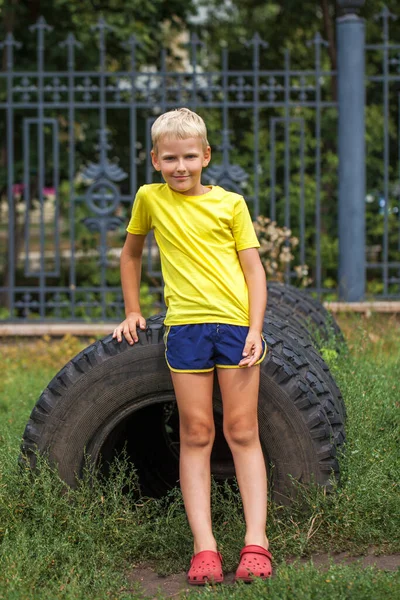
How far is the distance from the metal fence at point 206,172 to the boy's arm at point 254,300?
15.1 feet

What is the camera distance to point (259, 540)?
129 inches

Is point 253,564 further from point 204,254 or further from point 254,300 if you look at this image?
point 204,254

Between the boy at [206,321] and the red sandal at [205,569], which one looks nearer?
the red sandal at [205,569]

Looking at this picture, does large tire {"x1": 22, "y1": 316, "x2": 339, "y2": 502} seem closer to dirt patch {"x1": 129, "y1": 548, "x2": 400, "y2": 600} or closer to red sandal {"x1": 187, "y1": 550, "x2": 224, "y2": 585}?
dirt patch {"x1": 129, "y1": 548, "x2": 400, "y2": 600}

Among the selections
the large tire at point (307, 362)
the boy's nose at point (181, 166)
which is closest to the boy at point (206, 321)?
the boy's nose at point (181, 166)

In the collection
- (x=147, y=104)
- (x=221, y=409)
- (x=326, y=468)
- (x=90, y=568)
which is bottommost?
(x=90, y=568)

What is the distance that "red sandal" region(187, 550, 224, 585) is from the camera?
3.22 meters

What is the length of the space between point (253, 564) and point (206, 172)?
5.41 metres

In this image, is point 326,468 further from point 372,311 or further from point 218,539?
point 372,311

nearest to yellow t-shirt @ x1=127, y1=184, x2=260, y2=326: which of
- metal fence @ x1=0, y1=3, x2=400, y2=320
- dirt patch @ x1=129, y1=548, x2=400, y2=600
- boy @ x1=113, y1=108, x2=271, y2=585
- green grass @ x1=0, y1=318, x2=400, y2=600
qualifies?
boy @ x1=113, y1=108, x2=271, y2=585

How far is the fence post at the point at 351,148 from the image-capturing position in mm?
8016

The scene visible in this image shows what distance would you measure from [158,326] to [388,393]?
152 centimetres

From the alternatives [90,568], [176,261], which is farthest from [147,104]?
[90,568]

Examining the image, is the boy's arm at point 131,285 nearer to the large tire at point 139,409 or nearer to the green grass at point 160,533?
the large tire at point 139,409
